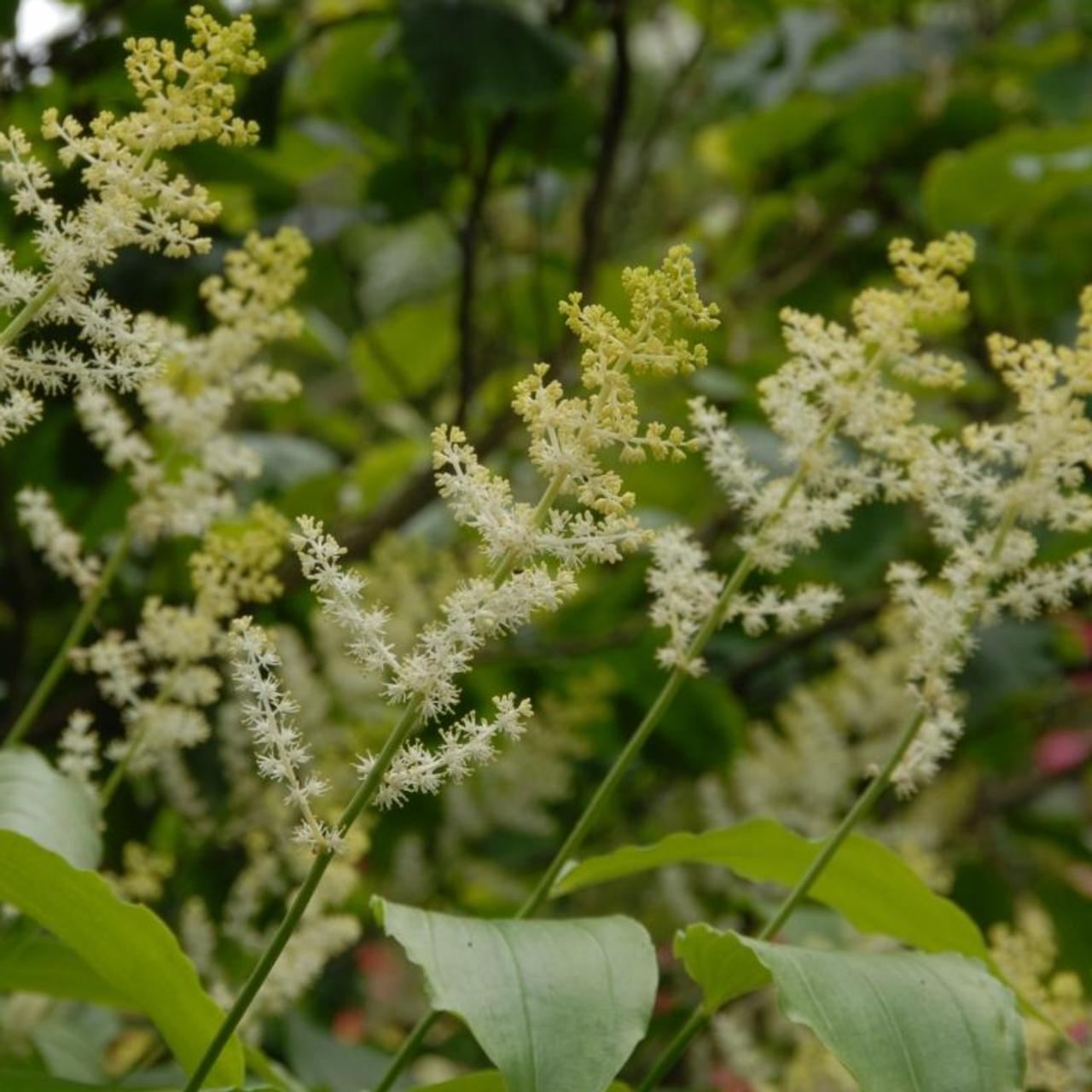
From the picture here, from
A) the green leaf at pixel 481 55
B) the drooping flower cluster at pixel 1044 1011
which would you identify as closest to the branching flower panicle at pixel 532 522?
the drooping flower cluster at pixel 1044 1011

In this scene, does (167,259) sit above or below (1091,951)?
above

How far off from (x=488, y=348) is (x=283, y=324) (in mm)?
1411

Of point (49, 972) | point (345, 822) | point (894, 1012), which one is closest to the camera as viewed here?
point (345, 822)

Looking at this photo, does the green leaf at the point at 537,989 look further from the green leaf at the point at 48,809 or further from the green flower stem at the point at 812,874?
the green leaf at the point at 48,809

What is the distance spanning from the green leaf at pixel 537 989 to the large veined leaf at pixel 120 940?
158 millimetres

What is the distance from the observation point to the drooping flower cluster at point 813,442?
46.9 inches

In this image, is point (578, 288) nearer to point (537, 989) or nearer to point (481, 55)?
point (481, 55)

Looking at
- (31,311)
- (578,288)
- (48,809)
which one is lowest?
(48,809)

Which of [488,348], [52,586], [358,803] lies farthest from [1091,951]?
[358,803]

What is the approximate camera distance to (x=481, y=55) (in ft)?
7.20

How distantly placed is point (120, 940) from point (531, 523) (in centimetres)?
40

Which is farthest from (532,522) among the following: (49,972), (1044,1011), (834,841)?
(1044,1011)

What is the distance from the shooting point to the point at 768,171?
3215mm

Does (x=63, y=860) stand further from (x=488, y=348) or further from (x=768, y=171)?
(x=768, y=171)
